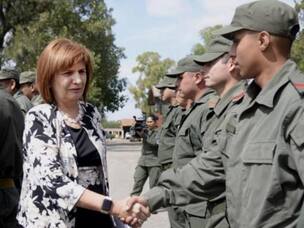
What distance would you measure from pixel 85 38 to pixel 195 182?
135 feet

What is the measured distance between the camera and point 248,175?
10.2ft

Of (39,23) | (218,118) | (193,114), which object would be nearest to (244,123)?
(218,118)

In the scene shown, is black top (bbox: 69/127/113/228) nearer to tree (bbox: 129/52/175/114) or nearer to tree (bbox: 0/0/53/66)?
tree (bbox: 0/0/53/66)

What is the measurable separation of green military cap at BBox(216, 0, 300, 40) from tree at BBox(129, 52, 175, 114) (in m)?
79.9

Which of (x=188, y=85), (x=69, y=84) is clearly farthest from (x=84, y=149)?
(x=188, y=85)

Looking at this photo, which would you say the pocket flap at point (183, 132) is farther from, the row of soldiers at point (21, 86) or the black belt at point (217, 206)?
the row of soldiers at point (21, 86)

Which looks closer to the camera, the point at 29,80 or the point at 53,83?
the point at 53,83

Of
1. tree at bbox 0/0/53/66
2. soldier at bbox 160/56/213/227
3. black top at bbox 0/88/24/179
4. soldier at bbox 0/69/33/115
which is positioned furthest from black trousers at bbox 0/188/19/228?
tree at bbox 0/0/53/66

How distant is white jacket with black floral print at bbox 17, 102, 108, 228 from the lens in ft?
12.5

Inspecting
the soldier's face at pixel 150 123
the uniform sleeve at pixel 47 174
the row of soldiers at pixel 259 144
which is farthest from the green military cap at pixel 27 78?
the uniform sleeve at pixel 47 174

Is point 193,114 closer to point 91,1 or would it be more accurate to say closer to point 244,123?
point 244,123

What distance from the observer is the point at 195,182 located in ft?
12.8

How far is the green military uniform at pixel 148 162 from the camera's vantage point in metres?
9.82

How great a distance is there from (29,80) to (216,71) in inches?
237
